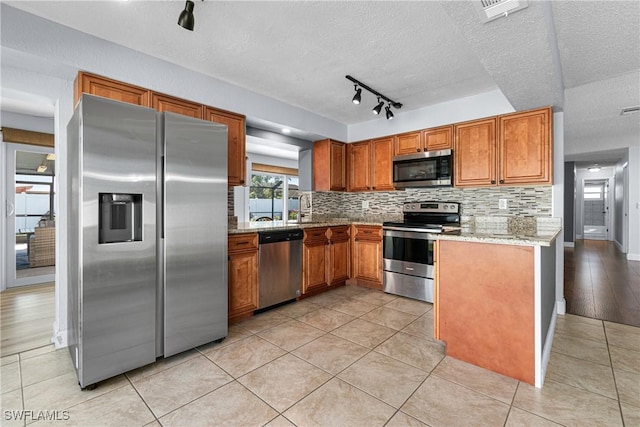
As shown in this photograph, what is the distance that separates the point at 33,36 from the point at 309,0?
1.96m

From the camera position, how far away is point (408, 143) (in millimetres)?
4102

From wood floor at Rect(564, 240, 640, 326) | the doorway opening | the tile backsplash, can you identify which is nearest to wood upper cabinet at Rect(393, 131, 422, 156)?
the tile backsplash

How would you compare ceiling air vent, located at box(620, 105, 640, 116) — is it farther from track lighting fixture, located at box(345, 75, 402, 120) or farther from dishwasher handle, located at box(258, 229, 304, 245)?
dishwasher handle, located at box(258, 229, 304, 245)

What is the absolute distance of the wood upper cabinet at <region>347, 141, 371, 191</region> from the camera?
4.54 m

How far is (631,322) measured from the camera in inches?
114

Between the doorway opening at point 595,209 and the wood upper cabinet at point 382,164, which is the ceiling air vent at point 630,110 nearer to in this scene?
the wood upper cabinet at point 382,164

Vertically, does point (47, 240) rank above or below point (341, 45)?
below

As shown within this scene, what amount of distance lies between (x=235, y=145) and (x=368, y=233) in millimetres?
2126

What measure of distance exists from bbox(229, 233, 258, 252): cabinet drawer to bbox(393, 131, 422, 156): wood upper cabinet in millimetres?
2400

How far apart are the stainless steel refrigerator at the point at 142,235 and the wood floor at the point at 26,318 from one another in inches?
33.0

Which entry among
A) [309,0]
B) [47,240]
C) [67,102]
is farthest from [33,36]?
[47,240]

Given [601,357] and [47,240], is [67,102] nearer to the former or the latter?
[47,240]

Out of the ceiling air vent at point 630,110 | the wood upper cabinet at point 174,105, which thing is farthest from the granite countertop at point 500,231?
the ceiling air vent at point 630,110

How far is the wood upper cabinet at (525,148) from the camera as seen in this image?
9.94 ft
